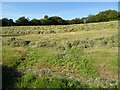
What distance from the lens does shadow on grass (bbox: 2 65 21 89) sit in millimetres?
20450

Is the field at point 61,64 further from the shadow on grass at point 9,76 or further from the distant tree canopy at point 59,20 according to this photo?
the distant tree canopy at point 59,20

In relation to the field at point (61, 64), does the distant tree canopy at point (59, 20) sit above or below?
above

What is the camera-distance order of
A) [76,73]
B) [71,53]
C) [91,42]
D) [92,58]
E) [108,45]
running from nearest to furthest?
1. [76,73]
2. [92,58]
3. [71,53]
4. [108,45]
5. [91,42]

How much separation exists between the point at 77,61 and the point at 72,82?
297 inches

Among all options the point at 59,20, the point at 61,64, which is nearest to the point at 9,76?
the point at 61,64

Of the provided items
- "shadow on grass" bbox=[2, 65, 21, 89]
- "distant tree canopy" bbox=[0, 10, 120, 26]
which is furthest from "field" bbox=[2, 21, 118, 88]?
"distant tree canopy" bbox=[0, 10, 120, 26]

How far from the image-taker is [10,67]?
24781mm

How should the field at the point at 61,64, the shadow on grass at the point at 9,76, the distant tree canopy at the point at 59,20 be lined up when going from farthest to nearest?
the distant tree canopy at the point at 59,20 < the shadow on grass at the point at 9,76 < the field at the point at 61,64

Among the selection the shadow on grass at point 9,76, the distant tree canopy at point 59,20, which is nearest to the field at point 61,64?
the shadow on grass at point 9,76

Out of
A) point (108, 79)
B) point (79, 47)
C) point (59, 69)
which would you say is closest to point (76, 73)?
point (59, 69)

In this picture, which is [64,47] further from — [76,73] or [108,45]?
[76,73]

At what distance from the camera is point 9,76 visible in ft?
71.6

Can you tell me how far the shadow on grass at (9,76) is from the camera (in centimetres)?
2045

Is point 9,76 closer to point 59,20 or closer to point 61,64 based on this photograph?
point 61,64
